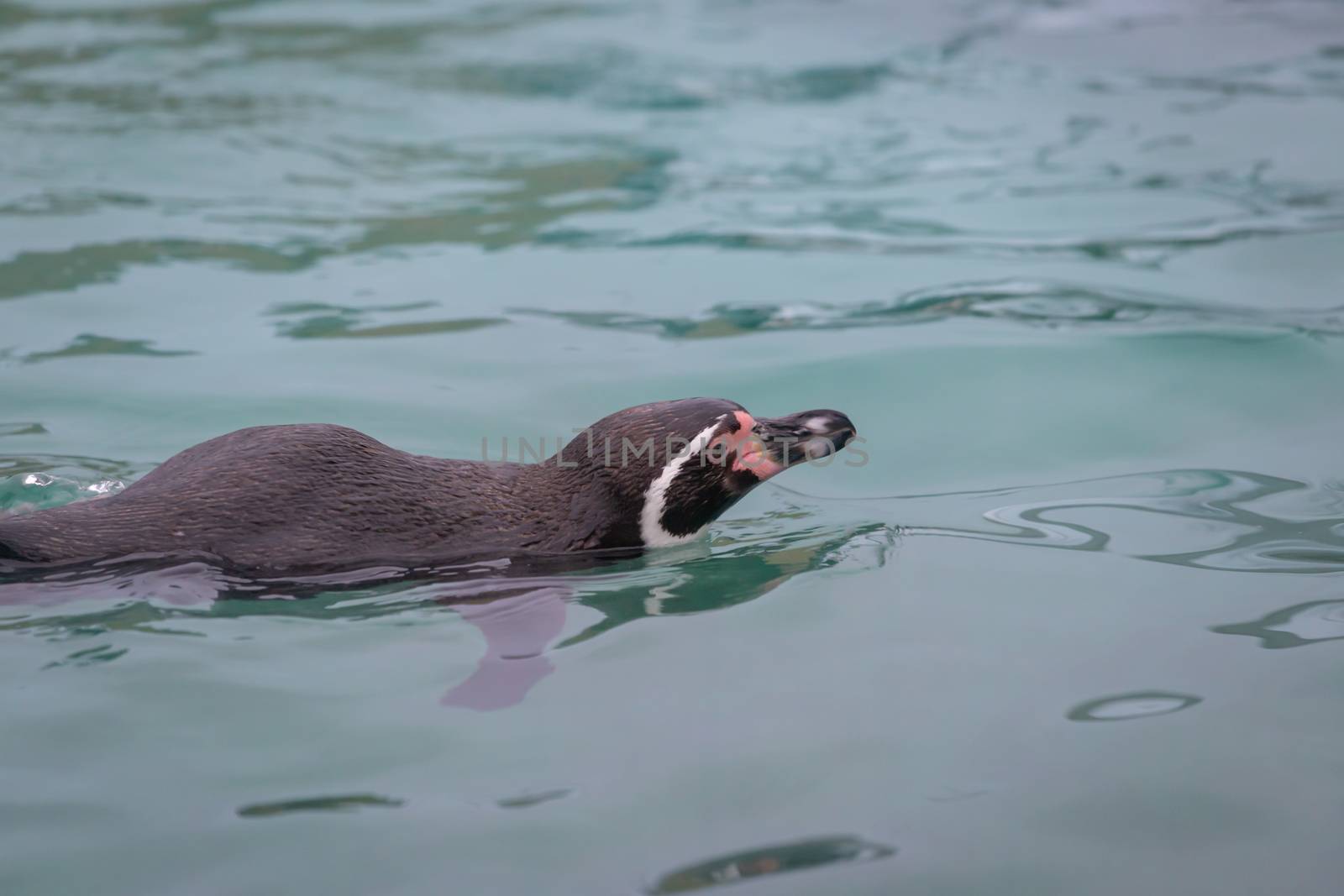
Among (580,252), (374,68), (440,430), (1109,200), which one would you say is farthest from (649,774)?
(374,68)

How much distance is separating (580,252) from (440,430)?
Answer: 3.32 meters

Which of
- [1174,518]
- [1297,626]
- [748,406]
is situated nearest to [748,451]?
[1174,518]

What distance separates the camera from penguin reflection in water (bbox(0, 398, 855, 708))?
441 centimetres

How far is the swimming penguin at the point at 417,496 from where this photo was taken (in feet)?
14.5

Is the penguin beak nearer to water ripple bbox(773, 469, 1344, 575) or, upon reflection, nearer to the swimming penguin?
the swimming penguin

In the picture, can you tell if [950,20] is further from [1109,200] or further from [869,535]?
[869,535]

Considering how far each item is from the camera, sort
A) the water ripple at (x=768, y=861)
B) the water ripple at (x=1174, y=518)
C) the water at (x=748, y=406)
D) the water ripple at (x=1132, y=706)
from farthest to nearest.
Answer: the water ripple at (x=1174, y=518) → the water ripple at (x=1132, y=706) → the water at (x=748, y=406) → the water ripple at (x=768, y=861)

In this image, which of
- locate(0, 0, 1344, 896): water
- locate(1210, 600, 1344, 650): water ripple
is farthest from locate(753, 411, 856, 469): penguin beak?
locate(1210, 600, 1344, 650): water ripple

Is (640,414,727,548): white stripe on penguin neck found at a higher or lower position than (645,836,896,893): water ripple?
higher

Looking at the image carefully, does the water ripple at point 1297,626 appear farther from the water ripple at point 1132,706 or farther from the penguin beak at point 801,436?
the penguin beak at point 801,436

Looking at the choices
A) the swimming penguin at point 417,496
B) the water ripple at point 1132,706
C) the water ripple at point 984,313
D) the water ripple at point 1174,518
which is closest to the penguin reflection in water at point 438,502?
the swimming penguin at point 417,496

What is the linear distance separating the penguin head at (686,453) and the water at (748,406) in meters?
0.19

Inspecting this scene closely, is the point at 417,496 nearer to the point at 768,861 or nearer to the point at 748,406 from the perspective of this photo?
the point at 768,861

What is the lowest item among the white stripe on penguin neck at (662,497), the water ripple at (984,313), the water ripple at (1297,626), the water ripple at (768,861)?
the water ripple at (768,861)
